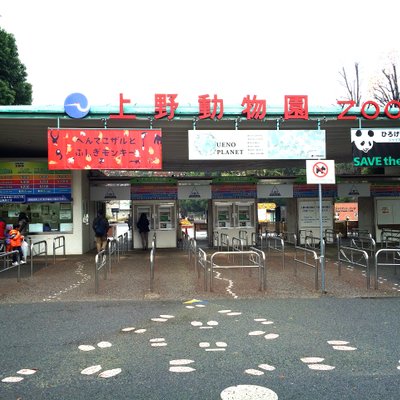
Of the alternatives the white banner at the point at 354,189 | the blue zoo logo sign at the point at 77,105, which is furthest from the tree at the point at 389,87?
the blue zoo logo sign at the point at 77,105

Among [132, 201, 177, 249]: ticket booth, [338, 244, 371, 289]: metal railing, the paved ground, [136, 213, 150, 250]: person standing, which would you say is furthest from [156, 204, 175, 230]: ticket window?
[338, 244, 371, 289]: metal railing

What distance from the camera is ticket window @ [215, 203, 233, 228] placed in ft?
54.2

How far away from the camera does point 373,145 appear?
389 inches

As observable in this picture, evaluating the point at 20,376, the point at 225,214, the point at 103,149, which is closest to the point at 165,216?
the point at 225,214

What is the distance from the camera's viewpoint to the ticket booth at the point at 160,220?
16.0m

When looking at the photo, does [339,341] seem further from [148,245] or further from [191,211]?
[191,211]

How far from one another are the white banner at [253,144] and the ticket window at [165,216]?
6903mm

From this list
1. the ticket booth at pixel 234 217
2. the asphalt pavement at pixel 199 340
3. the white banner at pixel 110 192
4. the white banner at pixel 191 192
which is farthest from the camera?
the ticket booth at pixel 234 217

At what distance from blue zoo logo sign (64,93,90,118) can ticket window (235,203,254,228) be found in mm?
8891

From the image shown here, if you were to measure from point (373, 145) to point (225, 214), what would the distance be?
7.73m

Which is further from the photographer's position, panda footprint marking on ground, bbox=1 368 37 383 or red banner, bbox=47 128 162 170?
red banner, bbox=47 128 162 170

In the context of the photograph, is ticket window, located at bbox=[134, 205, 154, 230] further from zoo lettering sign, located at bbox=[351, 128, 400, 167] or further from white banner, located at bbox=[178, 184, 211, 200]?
zoo lettering sign, located at bbox=[351, 128, 400, 167]

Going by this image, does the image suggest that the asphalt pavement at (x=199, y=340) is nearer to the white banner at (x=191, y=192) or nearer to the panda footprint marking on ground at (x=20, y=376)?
the panda footprint marking on ground at (x=20, y=376)

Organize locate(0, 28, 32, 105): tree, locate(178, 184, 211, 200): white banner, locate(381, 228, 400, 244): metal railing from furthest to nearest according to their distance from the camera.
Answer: locate(0, 28, 32, 105): tree < locate(178, 184, 211, 200): white banner < locate(381, 228, 400, 244): metal railing
